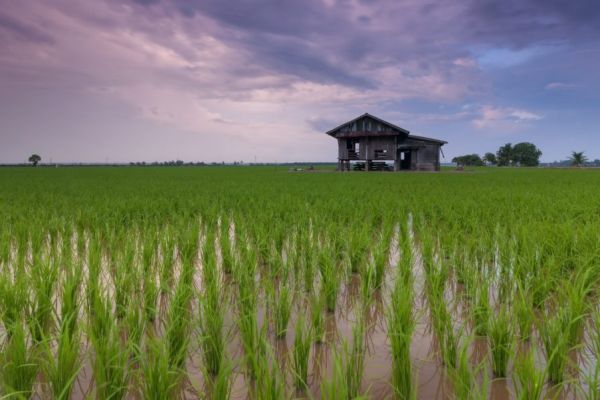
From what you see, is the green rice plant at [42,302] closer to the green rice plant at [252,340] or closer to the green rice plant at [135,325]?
the green rice plant at [135,325]

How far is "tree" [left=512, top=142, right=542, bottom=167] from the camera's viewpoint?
294 feet

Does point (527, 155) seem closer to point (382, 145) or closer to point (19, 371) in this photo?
point (382, 145)

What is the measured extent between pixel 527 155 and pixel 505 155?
16.6ft

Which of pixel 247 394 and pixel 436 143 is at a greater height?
pixel 436 143

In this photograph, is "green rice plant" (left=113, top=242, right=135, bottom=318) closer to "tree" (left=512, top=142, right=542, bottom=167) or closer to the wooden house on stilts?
the wooden house on stilts

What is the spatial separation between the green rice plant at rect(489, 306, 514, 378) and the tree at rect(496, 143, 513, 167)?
105136 mm

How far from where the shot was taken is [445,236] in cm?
460

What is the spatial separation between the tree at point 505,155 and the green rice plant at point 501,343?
10514 cm

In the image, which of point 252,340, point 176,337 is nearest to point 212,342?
point 252,340

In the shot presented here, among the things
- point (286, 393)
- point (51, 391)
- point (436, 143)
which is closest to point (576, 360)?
point (286, 393)

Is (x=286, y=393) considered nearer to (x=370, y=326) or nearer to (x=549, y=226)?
(x=370, y=326)

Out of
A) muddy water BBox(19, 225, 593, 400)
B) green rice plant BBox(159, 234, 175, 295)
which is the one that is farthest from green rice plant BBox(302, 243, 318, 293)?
green rice plant BBox(159, 234, 175, 295)

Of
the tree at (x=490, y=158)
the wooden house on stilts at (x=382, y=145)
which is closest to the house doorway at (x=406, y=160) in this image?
the wooden house on stilts at (x=382, y=145)

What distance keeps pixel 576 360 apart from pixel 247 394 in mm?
2043
